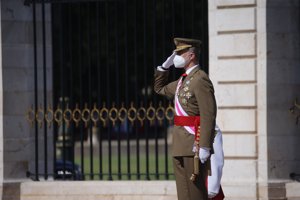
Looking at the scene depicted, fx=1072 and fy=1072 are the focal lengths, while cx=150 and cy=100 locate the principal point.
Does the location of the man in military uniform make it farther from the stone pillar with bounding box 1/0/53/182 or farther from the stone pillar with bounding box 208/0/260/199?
the stone pillar with bounding box 1/0/53/182

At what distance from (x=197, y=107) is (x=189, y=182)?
70 centimetres

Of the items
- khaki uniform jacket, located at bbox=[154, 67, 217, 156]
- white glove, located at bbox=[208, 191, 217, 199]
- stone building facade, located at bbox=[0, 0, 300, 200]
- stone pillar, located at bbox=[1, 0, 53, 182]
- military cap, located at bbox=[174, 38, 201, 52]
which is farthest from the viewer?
stone pillar, located at bbox=[1, 0, 53, 182]

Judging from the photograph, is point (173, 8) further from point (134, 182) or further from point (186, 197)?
point (186, 197)

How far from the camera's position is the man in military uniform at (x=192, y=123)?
9719 millimetres

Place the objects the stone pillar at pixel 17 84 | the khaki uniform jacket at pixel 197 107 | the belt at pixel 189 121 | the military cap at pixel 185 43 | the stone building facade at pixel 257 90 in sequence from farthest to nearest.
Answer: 1. the stone pillar at pixel 17 84
2. the stone building facade at pixel 257 90
3. the military cap at pixel 185 43
4. the belt at pixel 189 121
5. the khaki uniform jacket at pixel 197 107

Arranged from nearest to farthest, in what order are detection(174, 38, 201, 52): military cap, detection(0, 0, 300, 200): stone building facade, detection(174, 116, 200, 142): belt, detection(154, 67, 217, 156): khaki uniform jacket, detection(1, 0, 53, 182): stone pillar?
detection(154, 67, 217, 156): khaki uniform jacket → detection(174, 116, 200, 142): belt → detection(174, 38, 201, 52): military cap → detection(0, 0, 300, 200): stone building facade → detection(1, 0, 53, 182): stone pillar

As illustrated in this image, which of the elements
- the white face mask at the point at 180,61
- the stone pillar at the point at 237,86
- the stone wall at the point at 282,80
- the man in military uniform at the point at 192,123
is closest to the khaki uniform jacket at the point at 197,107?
the man in military uniform at the point at 192,123

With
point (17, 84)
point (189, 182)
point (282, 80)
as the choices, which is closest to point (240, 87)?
point (282, 80)

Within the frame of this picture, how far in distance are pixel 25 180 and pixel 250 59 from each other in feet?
10.7

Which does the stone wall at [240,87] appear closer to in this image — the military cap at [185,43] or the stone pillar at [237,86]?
the stone pillar at [237,86]

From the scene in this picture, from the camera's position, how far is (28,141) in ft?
43.2

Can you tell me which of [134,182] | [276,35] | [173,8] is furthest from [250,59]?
[134,182]

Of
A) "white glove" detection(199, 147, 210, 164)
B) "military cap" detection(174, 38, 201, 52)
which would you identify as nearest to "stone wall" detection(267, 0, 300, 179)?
"military cap" detection(174, 38, 201, 52)

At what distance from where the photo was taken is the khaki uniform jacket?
970 cm
